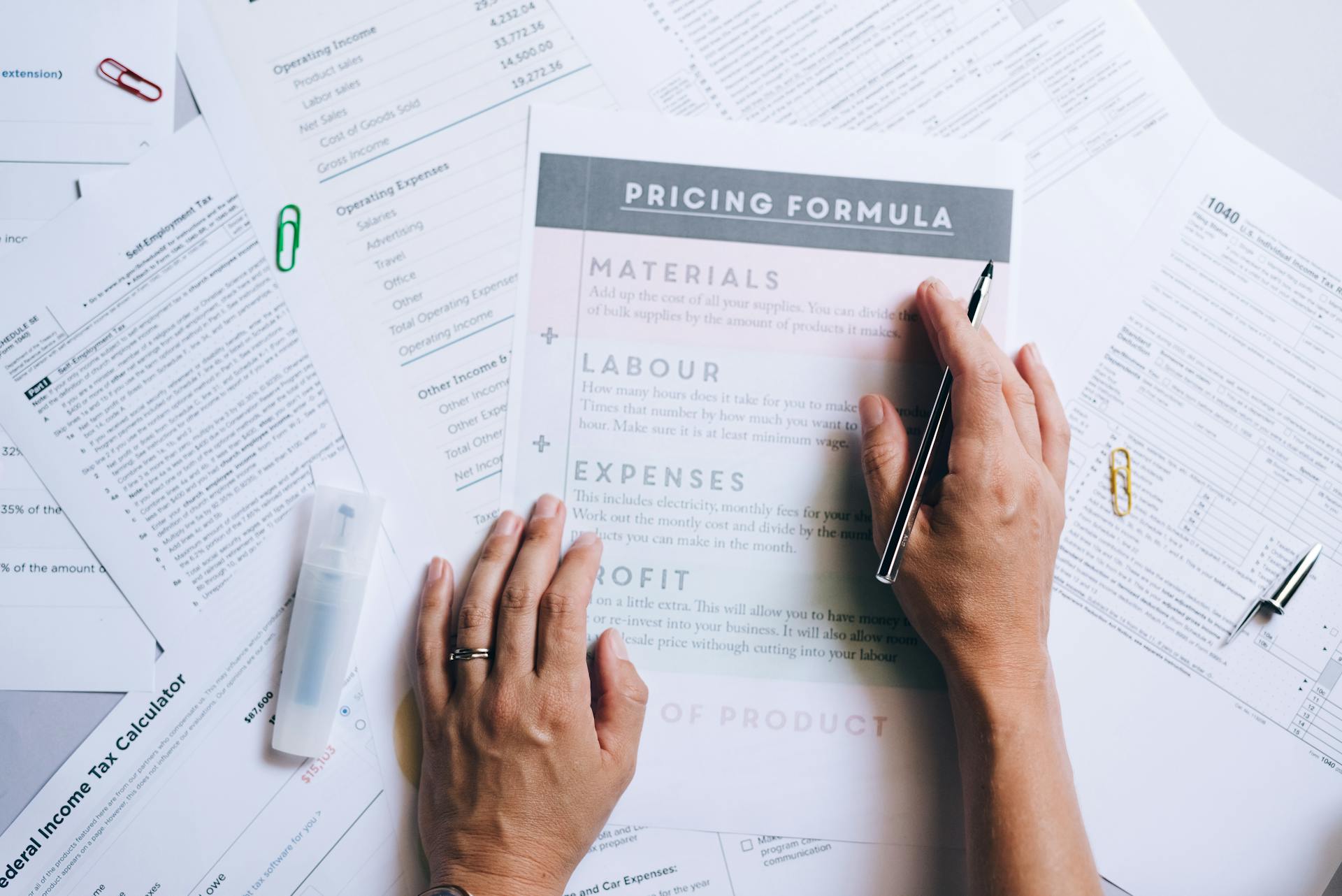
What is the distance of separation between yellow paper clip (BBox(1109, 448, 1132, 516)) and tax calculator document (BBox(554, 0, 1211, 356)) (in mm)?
122

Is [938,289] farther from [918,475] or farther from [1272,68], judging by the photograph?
[1272,68]

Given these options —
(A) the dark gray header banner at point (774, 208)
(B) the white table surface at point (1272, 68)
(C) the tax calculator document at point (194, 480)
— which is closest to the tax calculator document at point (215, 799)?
(C) the tax calculator document at point (194, 480)

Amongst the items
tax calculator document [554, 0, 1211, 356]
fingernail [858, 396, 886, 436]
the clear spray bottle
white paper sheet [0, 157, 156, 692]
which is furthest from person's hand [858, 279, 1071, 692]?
white paper sheet [0, 157, 156, 692]

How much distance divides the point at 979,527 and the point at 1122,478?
0.20 m

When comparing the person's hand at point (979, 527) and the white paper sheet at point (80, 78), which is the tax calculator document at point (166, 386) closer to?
the white paper sheet at point (80, 78)

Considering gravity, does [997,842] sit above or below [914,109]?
below

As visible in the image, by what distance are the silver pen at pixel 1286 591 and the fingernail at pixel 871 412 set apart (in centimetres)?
40

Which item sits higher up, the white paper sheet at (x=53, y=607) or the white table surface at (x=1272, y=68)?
the white table surface at (x=1272, y=68)

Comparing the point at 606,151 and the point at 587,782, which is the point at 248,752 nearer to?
the point at 587,782

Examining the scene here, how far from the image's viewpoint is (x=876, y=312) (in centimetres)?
83

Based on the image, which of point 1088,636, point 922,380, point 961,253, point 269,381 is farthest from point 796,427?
point 269,381

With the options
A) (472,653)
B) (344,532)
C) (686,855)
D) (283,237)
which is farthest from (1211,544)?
(283,237)

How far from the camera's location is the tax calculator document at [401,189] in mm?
825

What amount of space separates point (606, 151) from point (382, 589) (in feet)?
1.51
